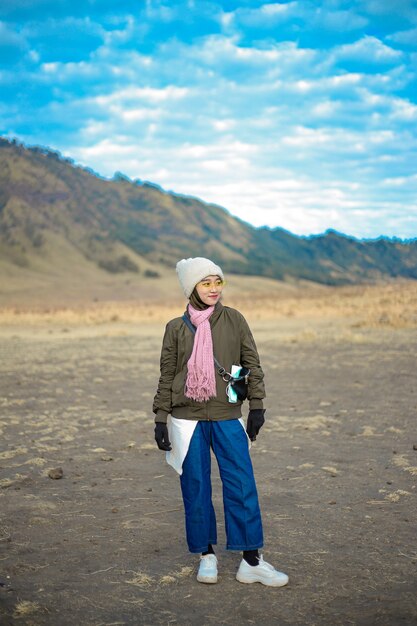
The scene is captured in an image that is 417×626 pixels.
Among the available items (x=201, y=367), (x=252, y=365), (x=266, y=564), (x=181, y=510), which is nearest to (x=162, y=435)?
(x=201, y=367)

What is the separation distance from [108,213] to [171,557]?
146618 mm

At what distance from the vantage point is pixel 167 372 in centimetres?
425

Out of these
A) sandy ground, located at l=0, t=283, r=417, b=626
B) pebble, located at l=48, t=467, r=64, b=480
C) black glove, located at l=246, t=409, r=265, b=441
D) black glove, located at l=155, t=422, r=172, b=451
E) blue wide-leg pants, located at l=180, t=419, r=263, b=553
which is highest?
black glove, located at l=246, t=409, r=265, b=441

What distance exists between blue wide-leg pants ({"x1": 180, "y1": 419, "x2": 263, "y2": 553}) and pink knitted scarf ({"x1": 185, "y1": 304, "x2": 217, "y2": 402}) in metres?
0.22

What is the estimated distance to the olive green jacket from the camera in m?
4.16

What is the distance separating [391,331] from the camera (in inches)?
905

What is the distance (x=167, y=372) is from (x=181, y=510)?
1857 millimetres

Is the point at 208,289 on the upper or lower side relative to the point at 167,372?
upper

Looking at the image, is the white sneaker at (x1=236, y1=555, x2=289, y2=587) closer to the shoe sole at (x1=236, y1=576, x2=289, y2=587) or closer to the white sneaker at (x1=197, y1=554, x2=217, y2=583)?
the shoe sole at (x1=236, y1=576, x2=289, y2=587)

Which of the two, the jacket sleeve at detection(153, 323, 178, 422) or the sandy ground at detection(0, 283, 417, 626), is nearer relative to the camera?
the sandy ground at detection(0, 283, 417, 626)

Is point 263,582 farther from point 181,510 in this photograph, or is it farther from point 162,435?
point 181,510

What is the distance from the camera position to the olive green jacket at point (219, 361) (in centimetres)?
416

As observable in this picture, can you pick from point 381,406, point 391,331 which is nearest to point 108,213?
point 391,331

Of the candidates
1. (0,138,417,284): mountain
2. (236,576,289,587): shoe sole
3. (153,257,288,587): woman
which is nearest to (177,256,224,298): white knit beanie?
(153,257,288,587): woman
